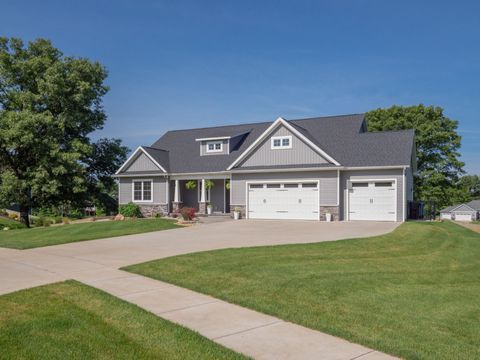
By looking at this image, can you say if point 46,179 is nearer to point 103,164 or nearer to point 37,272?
point 103,164

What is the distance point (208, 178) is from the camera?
27984 mm

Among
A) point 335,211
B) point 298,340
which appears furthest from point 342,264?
point 335,211

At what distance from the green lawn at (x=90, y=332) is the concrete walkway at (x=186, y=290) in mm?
336

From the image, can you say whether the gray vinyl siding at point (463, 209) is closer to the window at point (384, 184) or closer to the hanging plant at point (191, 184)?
the window at point (384, 184)

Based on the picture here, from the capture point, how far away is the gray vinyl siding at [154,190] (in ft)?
95.7

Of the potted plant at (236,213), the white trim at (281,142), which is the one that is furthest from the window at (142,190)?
the white trim at (281,142)

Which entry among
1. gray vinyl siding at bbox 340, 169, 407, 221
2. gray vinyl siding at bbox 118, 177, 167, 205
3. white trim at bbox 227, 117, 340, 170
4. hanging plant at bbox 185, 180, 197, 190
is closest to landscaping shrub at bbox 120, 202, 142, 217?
gray vinyl siding at bbox 118, 177, 167, 205

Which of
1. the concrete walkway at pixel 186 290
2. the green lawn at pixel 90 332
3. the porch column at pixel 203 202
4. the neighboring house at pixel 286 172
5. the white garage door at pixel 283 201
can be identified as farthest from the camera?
the porch column at pixel 203 202

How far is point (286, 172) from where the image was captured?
80.4 feet

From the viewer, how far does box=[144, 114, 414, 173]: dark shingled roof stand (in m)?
23.4

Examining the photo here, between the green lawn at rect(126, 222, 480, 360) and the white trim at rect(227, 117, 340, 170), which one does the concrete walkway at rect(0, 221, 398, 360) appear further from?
the white trim at rect(227, 117, 340, 170)

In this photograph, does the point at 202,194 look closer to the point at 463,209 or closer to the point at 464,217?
the point at 464,217

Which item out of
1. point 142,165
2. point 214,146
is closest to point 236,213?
point 214,146

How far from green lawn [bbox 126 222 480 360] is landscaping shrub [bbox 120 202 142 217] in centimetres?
1739
